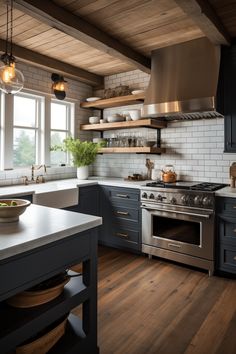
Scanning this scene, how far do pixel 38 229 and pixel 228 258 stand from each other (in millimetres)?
2320

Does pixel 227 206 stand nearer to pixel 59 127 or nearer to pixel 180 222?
pixel 180 222

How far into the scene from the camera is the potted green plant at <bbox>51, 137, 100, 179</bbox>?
4180mm

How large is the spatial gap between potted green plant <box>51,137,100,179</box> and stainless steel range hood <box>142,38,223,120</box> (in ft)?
3.57

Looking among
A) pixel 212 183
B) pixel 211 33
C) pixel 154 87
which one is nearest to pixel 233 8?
pixel 211 33

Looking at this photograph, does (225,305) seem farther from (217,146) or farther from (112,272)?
(217,146)

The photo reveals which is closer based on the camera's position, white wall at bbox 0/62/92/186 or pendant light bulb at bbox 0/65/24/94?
pendant light bulb at bbox 0/65/24/94

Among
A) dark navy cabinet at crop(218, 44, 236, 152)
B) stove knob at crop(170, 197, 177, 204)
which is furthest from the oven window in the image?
dark navy cabinet at crop(218, 44, 236, 152)

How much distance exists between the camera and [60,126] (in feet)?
15.0

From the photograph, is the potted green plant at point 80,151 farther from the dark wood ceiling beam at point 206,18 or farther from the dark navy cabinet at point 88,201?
the dark wood ceiling beam at point 206,18

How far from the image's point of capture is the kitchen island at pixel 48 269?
1.29m

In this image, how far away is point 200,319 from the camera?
2.28 m

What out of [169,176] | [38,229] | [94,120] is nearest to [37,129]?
[94,120]

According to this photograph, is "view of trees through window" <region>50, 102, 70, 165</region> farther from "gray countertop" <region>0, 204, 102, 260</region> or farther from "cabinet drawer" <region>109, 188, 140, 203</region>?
"gray countertop" <region>0, 204, 102, 260</region>

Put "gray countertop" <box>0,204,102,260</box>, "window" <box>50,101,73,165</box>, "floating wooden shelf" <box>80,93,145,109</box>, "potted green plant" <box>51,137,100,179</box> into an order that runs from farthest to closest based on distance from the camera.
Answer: "window" <box>50,101,73,165</box> < "potted green plant" <box>51,137,100,179</box> < "floating wooden shelf" <box>80,93,145,109</box> < "gray countertop" <box>0,204,102,260</box>
